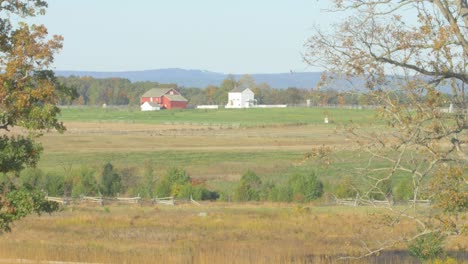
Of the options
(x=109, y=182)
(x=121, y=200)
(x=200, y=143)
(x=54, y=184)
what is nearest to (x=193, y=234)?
(x=121, y=200)

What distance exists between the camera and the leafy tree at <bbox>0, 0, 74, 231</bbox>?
13.2 m

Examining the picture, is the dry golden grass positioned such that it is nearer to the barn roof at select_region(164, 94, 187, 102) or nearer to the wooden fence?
the wooden fence

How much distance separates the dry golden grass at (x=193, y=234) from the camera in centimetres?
2194

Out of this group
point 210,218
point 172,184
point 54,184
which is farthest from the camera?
point 172,184

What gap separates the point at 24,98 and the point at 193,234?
62.3 feet

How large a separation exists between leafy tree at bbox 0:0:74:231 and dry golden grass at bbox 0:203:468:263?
713cm

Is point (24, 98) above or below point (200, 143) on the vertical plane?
above

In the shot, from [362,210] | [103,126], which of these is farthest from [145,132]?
[362,210]

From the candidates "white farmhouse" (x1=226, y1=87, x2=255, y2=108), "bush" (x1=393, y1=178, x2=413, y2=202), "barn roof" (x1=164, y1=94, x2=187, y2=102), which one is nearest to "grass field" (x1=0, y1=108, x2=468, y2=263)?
"bush" (x1=393, y1=178, x2=413, y2=202)

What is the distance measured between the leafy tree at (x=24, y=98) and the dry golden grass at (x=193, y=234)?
7.13m

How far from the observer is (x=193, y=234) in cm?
3145

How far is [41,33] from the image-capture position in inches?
530

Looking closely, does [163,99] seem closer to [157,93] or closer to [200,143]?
[157,93]

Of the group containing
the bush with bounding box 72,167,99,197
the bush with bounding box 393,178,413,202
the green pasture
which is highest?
the bush with bounding box 393,178,413,202
